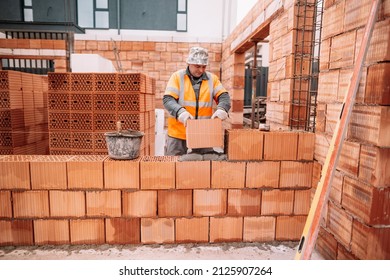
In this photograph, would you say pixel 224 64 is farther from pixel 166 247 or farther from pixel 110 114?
pixel 166 247

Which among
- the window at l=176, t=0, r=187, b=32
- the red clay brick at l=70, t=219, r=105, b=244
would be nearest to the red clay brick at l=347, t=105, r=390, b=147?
the red clay brick at l=70, t=219, r=105, b=244

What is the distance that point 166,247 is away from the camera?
2.79 meters

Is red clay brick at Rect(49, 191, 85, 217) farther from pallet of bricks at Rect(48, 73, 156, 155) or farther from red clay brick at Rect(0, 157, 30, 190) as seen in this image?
pallet of bricks at Rect(48, 73, 156, 155)

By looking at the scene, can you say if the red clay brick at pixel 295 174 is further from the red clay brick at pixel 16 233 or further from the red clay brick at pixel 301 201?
the red clay brick at pixel 16 233

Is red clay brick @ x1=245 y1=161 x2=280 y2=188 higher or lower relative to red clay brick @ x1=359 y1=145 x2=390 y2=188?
lower

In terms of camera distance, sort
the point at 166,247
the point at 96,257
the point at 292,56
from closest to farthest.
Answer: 1. the point at 96,257
2. the point at 166,247
3. the point at 292,56

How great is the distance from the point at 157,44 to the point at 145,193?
9.34 m

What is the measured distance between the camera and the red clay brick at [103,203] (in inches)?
107

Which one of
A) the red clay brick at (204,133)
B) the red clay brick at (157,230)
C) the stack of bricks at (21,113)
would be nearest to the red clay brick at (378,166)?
the red clay brick at (204,133)

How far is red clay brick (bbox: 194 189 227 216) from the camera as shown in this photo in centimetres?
279

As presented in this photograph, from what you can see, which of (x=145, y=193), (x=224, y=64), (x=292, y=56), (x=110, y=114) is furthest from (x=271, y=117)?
(x=224, y=64)

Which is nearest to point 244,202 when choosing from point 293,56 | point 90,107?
point 293,56

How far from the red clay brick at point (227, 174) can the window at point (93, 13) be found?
1530 cm

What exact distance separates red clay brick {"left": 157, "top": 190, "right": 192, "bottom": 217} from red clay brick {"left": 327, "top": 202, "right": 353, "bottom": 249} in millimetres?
1262
